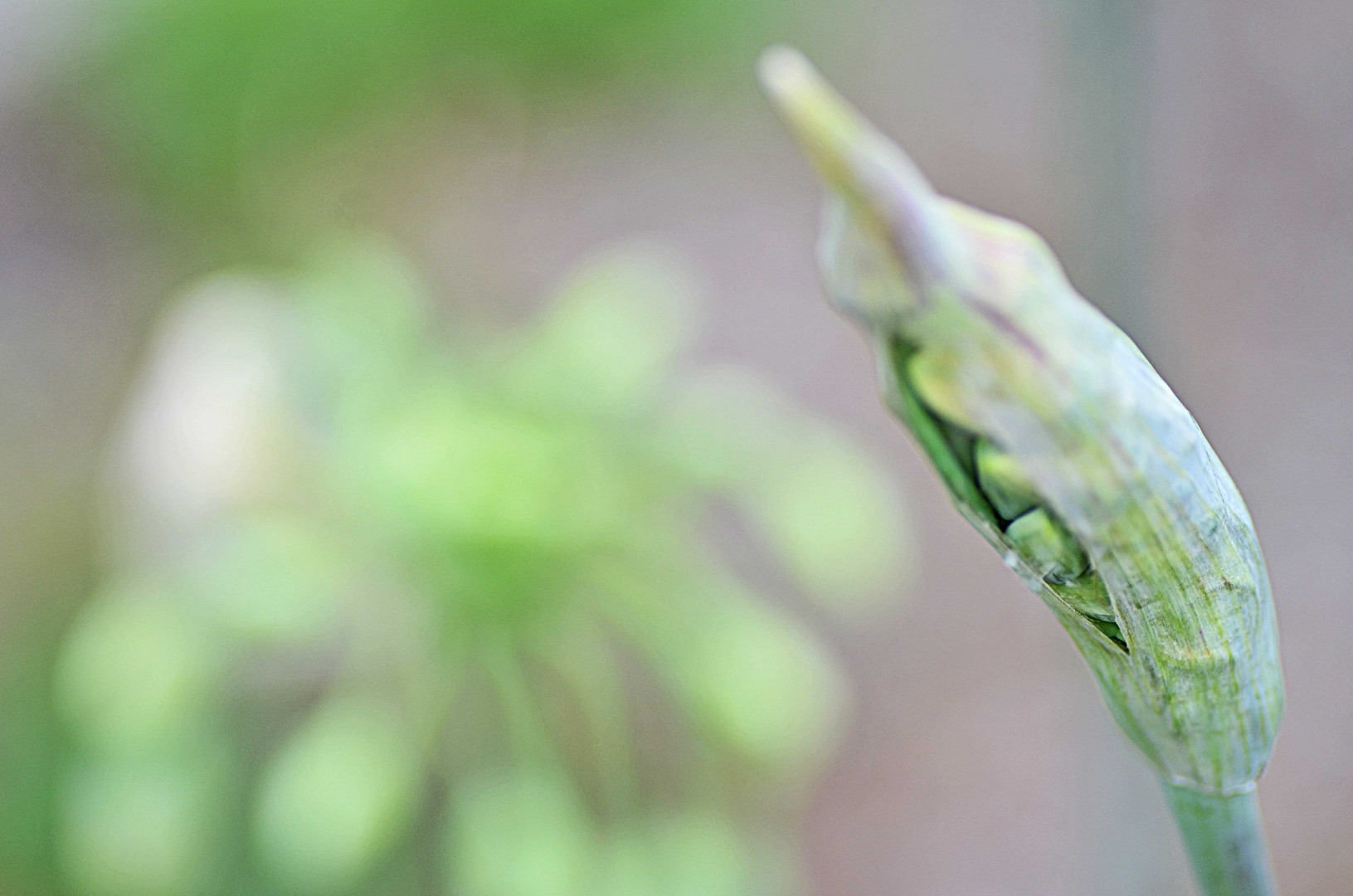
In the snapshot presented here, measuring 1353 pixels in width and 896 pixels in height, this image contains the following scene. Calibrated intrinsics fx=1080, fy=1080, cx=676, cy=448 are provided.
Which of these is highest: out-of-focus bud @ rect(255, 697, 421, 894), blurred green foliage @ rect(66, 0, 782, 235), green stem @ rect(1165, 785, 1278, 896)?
blurred green foliage @ rect(66, 0, 782, 235)

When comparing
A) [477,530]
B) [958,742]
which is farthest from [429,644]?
[958,742]

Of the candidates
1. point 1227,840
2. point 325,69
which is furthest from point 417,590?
point 325,69

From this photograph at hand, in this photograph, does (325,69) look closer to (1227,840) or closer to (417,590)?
(417,590)

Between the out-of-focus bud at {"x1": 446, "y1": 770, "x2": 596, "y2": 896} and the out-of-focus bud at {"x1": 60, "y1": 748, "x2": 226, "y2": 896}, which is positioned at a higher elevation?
the out-of-focus bud at {"x1": 60, "y1": 748, "x2": 226, "y2": 896}

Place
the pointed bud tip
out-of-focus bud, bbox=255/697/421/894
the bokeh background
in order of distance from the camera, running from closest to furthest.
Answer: the pointed bud tip < out-of-focus bud, bbox=255/697/421/894 < the bokeh background

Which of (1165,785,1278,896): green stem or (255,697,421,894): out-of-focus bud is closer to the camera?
(1165,785,1278,896): green stem

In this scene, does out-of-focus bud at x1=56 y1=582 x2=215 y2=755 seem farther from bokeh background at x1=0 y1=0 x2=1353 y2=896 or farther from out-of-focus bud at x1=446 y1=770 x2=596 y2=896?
out-of-focus bud at x1=446 y1=770 x2=596 y2=896

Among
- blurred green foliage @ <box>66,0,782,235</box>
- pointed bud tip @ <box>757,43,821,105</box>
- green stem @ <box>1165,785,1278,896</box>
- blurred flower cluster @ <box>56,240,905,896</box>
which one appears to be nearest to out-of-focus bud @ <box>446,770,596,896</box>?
blurred flower cluster @ <box>56,240,905,896</box>
